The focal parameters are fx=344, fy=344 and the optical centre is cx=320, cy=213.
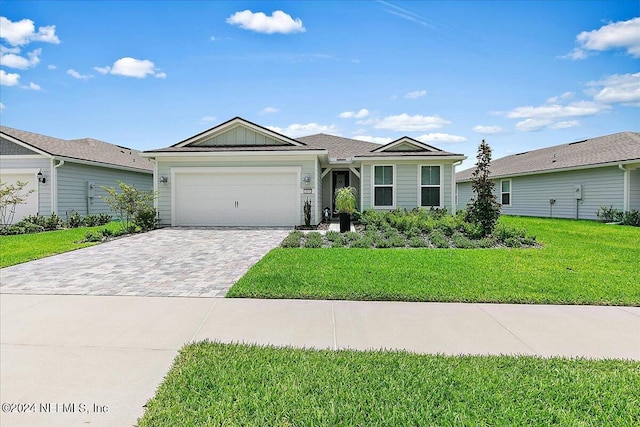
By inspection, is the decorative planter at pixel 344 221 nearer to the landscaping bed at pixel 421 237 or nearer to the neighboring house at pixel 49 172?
the landscaping bed at pixel 421 237

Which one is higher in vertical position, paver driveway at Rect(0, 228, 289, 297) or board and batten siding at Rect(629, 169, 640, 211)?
board and batten siding at Rect(629, 169, 640, 211)

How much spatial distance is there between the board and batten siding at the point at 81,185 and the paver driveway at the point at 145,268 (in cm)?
652

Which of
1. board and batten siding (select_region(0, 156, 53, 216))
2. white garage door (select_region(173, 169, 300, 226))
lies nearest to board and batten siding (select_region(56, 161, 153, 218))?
board and batten siding (select_region(0, 156, 53, 216))

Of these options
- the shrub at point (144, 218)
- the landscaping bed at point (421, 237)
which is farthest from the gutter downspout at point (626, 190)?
the shrub at point (144, 218)

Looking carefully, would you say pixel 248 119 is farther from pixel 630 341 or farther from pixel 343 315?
pixel 630 341

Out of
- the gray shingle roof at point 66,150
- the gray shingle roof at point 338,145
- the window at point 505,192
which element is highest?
the gray shingle roof at point 338,145

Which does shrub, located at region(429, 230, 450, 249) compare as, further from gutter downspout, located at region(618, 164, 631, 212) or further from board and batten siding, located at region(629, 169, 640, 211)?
board and batten siding, located at region(629, 169, 640, 211)

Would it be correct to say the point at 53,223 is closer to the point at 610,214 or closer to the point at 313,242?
the point at 313,242

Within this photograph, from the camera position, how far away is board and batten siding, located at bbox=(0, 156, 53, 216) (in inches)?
561

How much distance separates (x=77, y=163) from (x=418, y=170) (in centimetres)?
1499

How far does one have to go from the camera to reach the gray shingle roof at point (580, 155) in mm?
15664

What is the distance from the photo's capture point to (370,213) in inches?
551

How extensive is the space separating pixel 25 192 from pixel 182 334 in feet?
50.8

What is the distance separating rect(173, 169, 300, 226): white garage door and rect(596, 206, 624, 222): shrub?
1350cm
